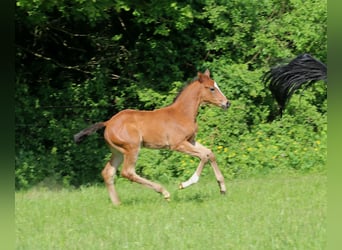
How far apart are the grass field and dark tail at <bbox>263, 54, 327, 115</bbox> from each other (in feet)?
4.66

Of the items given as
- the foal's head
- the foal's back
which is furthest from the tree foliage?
the foal's back

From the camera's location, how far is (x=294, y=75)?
8.33 meters

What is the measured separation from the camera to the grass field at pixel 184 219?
5691 millimetres

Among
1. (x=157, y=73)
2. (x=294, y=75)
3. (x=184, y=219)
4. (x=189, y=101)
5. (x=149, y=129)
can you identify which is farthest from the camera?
(x=157, y=73)

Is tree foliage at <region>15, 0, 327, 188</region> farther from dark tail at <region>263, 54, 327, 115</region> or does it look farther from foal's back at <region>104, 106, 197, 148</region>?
dark tail at <region>263, 54, 327, 115</region>

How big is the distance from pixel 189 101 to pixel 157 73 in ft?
17.3

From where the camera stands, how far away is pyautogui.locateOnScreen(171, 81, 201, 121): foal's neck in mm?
9289

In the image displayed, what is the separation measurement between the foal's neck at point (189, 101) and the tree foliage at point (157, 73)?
10.2ft

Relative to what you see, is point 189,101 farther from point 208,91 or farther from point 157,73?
point 157,73

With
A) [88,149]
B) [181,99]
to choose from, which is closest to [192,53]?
[88,149]

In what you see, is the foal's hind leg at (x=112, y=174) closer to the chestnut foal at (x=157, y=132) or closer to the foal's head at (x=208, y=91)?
the chestnut foal at (x=157, y=132)

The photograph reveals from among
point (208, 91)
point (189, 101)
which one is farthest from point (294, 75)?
point (189, 101)

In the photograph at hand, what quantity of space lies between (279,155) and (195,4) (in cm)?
422

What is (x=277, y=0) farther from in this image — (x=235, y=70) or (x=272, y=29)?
(x=235, y=70)
